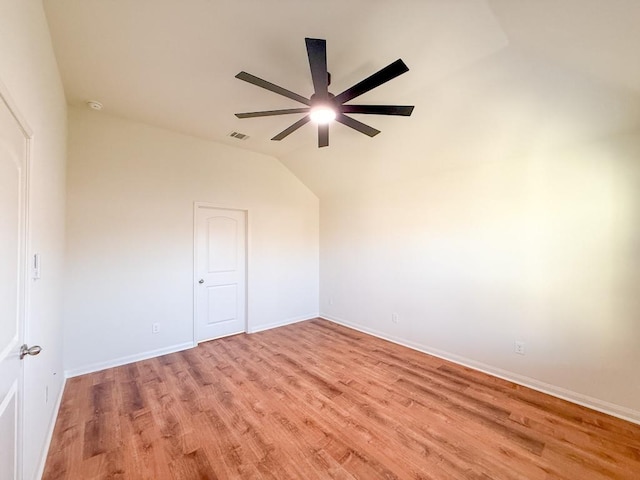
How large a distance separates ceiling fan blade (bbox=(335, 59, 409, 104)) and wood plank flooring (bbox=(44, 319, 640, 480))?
8.24 ft

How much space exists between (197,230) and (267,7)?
9.92 feet

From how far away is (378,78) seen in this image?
1.75 meters

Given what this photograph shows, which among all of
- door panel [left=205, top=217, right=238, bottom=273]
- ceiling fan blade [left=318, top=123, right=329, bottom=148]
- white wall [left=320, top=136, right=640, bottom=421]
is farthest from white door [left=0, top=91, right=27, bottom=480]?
white wall [left=320, top=136, right=640, bottom=421]

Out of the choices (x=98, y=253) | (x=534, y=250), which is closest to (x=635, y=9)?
(x=534, y=250)

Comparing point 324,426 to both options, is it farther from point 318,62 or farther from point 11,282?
point 318,62

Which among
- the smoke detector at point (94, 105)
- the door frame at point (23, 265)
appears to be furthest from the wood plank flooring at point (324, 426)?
the smoke detector at point (94, 105)

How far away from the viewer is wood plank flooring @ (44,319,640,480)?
1833 mm

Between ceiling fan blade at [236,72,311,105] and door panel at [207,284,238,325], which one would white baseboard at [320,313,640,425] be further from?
ceiling fan blade at [236,72,311,105]

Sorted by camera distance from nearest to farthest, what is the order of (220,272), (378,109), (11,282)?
(11,282), (378,109), (220,272)

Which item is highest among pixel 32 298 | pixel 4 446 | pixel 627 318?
pixel 32 298

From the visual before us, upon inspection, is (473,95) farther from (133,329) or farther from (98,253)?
(133,329)

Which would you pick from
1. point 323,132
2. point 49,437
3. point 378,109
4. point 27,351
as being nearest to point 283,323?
point 49,437

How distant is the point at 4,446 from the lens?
3.70 ft

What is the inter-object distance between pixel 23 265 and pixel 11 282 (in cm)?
23
